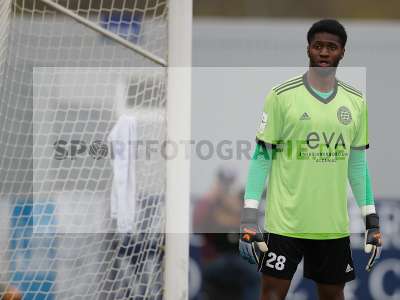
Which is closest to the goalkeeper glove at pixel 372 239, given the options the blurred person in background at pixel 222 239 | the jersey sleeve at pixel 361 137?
the jersey sleeve at pixel 361 137

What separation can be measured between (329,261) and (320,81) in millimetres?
687

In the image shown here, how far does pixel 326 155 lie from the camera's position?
2.78 meters

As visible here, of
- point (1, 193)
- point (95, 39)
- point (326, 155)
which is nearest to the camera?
point (326, 155)

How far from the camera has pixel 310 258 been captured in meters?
2.83

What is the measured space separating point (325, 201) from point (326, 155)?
0.17m

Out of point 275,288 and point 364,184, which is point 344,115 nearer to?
point 364,184

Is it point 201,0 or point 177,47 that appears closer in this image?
point 177,47

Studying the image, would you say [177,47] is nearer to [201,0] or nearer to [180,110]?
[180,110]

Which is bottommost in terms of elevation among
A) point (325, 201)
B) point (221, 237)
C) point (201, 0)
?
point (221, 237)

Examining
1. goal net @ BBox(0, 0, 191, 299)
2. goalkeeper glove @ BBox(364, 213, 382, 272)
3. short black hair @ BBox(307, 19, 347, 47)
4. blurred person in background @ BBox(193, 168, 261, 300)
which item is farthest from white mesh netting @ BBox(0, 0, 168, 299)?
goalkeeper glove @ BBox(364, 213, 382, 272)

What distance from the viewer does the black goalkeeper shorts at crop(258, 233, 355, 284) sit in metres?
2.73

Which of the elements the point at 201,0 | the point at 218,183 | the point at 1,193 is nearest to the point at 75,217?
the point at 1,193

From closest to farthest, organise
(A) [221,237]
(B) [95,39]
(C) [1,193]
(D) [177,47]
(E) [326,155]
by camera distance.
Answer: (E) [326,155] < (D) [177,47] < (C) [1,193] < (B) [95,39] < (A) [221,237]

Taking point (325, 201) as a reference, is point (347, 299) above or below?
below
